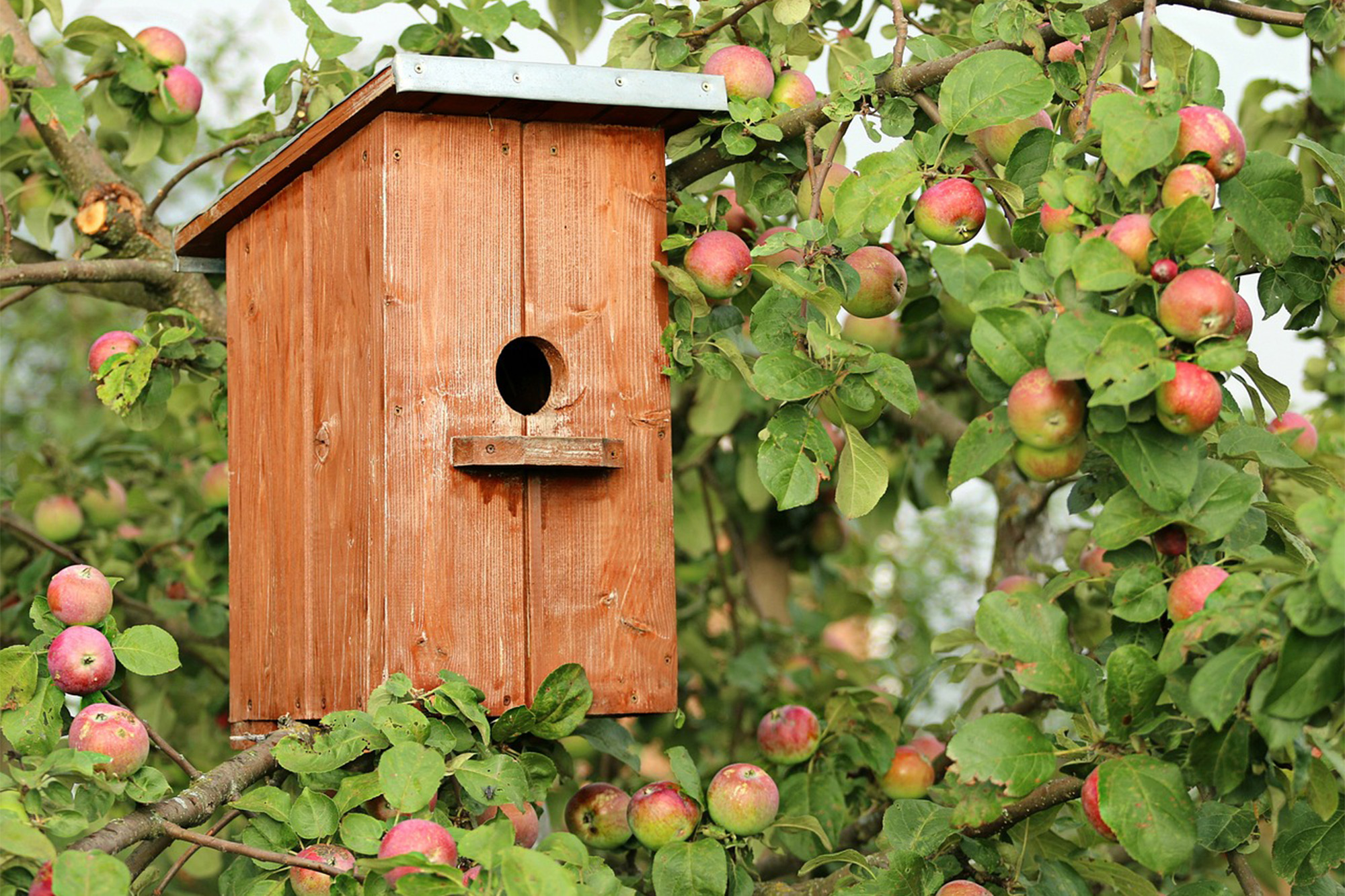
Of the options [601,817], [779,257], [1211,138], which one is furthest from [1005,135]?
[601,817]

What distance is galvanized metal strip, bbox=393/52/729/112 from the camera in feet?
5.68

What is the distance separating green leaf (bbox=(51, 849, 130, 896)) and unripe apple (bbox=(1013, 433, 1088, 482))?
0.92 m

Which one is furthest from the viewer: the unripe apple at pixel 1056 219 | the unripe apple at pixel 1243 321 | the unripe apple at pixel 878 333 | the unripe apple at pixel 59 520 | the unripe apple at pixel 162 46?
the unripe apple at pixel 878 333

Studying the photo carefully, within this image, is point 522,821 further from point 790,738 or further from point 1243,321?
point 1243,321

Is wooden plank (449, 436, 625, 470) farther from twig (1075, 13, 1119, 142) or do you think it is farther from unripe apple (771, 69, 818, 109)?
twig (1075, 13, 1119, 142)

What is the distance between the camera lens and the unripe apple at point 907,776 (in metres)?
2.26

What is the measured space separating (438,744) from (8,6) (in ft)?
5.46

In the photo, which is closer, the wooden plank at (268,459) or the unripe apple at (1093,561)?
the wooden plank at (268,459)

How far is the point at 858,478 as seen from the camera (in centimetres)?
176

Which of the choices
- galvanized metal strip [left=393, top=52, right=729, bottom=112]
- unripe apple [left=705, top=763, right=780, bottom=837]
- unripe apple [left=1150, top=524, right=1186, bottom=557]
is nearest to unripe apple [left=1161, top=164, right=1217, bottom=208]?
unripe apple [left=1150, top=524, right=1186, bottom=557]

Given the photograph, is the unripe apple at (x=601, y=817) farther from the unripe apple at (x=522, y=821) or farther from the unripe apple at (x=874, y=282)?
the unripe apple at (x=874, y=282)

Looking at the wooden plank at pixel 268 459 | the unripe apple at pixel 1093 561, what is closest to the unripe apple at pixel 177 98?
the wooden plank at pixel 268 459

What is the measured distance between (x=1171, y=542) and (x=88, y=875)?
3.44 feet

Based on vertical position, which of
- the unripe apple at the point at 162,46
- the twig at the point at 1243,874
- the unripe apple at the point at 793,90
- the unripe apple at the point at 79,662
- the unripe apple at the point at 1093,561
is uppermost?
the unripe apple at the point at 162,46
